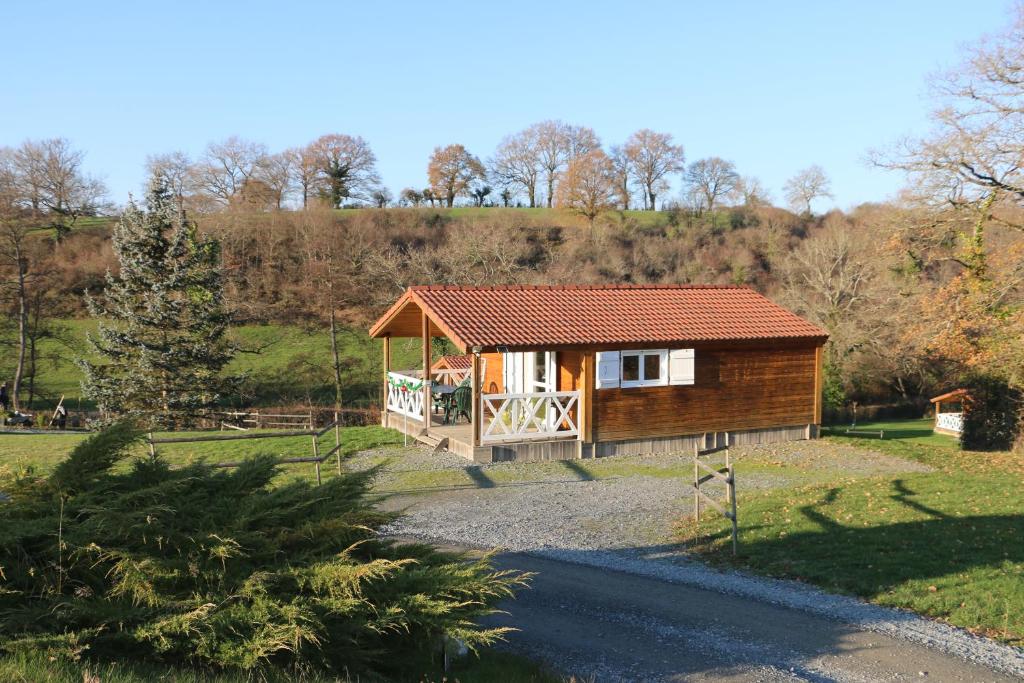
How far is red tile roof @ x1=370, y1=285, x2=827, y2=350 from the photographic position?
16547 millimetres

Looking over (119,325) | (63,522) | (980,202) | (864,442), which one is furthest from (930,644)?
(119,325)

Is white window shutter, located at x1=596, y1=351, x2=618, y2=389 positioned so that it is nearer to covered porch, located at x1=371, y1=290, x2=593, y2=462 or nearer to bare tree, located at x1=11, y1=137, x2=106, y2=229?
covered porch, located at x1=371, y1=290, x2=593, y2=462

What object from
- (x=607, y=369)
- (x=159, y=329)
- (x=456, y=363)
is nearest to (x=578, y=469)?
(x=607, y=369)

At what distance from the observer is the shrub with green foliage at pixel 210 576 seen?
4996 millimetres

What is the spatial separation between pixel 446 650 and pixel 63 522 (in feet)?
9.18

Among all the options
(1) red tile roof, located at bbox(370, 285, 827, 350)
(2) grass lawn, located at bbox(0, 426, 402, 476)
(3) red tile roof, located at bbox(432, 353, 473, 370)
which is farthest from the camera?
(3) red tile roof, located at bbox(432, 353, 473, 370)

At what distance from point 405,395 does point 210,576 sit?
1452 centimetres

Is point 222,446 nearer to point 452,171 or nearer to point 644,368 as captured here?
point 644,368

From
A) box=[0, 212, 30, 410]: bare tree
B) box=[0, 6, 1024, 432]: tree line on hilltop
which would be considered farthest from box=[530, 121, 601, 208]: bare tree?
box=[0, 212, 30, 410]: bare tree

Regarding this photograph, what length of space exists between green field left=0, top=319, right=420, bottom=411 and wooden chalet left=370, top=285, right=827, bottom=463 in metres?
13.9

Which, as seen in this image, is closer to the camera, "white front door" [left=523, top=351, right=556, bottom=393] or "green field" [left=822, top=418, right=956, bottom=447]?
"white front door" [left=523, top=351, right=556, bottom=393]

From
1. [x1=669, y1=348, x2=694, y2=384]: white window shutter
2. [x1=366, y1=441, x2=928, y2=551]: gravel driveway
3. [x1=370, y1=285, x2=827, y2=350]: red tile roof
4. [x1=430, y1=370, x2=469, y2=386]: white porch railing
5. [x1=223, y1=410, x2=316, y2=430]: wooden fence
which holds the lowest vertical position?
[x1=223, y1=410, x2=316, y2=430]: wooden fence

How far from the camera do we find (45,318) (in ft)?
121

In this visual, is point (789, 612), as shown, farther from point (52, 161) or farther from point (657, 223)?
point (657, 223)
